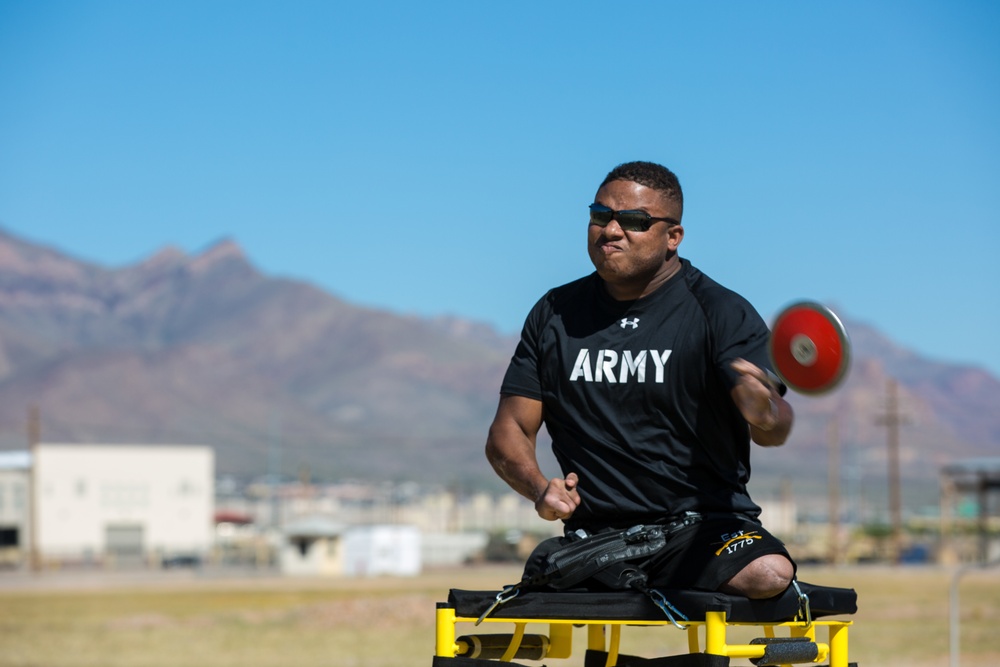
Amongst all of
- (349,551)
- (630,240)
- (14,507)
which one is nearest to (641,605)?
(630,240)

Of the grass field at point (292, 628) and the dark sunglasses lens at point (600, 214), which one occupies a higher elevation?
the dark sunglasses lens at point (600, 214)

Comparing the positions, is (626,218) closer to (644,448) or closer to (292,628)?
(644,448)

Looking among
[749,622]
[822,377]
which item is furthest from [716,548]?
[822,377]

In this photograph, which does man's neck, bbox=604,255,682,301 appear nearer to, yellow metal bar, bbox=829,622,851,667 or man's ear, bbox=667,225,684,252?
man's ear, bbox=667,225,684,252

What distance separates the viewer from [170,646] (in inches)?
1216

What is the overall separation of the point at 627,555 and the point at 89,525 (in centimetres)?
13011

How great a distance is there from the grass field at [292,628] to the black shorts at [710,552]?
14521 millimetres

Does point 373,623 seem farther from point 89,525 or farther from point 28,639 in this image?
point 89,525

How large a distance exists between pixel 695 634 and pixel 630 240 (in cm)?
153

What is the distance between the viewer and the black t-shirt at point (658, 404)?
5.30m

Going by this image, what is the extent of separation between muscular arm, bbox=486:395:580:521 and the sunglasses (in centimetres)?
75

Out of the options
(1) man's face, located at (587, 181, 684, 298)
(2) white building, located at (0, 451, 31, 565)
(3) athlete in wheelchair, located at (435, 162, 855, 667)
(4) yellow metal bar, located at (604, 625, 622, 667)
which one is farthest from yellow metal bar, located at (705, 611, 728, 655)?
(2) white building, located at (0, 451, 31, 565)

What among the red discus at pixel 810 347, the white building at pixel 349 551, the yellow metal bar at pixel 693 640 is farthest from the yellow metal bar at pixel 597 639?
the white building at pixel 349 551

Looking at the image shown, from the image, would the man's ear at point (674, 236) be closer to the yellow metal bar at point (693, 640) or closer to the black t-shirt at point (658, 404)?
the black t-shirt at point (658, 404)
